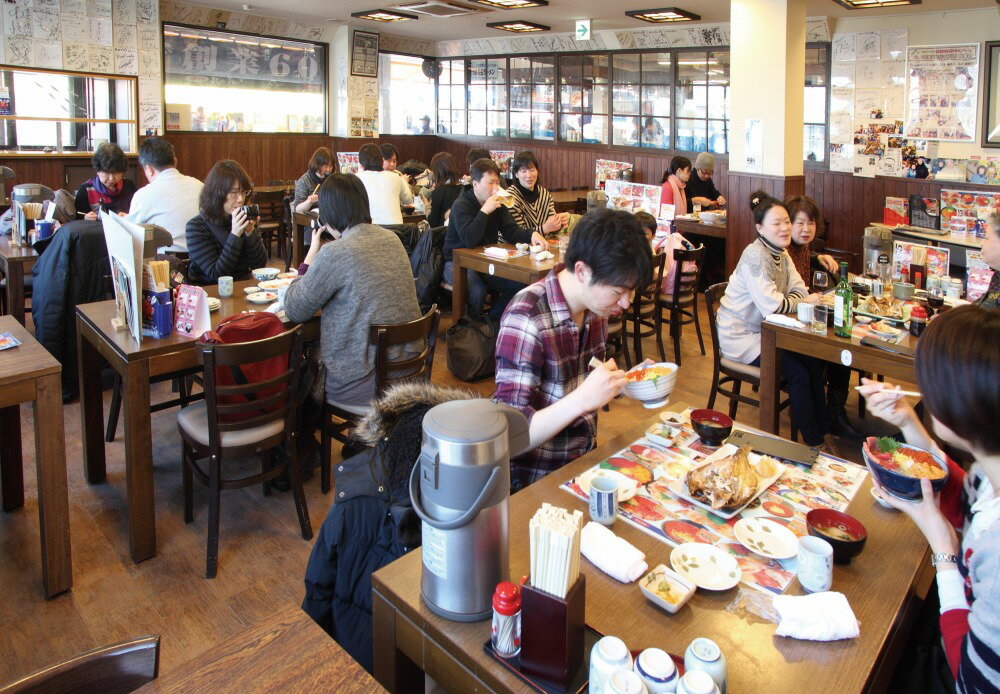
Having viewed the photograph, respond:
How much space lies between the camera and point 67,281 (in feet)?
13.3

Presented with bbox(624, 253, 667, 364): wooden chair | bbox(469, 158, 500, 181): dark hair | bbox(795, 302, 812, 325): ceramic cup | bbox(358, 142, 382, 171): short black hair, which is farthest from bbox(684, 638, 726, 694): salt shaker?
bbox(358, 142, 382, 171): short black hair

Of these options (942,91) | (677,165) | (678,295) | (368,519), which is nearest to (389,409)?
(368,519)

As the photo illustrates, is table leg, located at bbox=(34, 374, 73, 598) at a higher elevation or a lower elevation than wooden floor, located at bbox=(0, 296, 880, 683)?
higher

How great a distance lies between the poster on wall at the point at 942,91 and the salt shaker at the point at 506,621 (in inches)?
312

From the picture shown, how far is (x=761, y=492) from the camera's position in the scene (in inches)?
69.7

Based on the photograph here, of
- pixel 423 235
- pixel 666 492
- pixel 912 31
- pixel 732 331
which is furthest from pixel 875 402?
pixel 912 31

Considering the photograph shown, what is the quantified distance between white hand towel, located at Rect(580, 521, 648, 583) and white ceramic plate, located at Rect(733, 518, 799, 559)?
227mm

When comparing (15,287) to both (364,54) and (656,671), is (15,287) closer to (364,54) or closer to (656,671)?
(656,671)

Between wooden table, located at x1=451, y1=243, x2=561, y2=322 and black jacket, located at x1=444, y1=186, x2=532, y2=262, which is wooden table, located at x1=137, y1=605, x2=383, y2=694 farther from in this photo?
black jacket, located at x1=444, y1=186, x2=532, y2=262

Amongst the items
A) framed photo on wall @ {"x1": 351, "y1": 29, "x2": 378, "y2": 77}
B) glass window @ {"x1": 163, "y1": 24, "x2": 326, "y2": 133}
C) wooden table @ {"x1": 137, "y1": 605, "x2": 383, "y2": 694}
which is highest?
framed photo on wall @ {"x1": 351, "y1": 29, "x2": 378, "y2": 77}

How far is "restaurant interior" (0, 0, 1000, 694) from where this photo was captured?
1.26 m

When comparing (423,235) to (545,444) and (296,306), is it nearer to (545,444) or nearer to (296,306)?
(296,306)

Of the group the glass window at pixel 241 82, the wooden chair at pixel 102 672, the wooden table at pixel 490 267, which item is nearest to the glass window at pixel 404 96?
the glass window at pixel 241 82

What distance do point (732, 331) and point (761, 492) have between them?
2109mm
